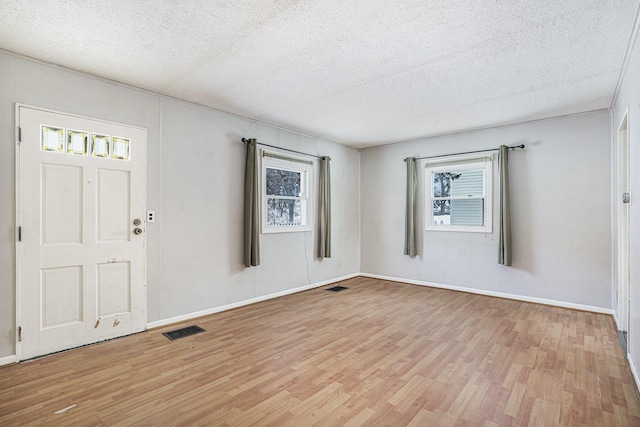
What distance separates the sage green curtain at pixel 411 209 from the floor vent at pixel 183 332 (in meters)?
3.67

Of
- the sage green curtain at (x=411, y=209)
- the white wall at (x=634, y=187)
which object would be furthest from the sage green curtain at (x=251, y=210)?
the white wall at (x=634, y=187)

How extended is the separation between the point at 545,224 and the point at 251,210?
4.06 meters

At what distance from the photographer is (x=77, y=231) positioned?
3062 millimetres

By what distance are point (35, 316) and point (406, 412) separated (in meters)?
3.14

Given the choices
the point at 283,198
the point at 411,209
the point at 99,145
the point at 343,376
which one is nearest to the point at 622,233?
the point at 411,209

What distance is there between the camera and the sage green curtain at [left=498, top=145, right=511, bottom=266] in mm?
4633

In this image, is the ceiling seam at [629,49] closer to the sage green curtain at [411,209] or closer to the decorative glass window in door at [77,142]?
the sage green curtain at [411,209]

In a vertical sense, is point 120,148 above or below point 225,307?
above

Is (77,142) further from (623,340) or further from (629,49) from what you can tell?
(623,340)

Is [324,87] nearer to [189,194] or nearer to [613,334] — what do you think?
[189,194]

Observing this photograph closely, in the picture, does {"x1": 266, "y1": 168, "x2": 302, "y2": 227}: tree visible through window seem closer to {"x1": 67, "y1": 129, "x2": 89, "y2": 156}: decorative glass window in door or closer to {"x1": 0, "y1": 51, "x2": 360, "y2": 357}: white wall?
{"x1": 0, "y1": 51, "x2": 360, "y2": 357}: white wall

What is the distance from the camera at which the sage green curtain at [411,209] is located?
5.64 m

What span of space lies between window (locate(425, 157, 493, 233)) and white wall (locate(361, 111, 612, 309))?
0.13 meters

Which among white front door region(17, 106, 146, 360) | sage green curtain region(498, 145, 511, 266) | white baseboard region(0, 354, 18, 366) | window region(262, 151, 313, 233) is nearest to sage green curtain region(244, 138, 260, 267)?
window region(262, 151, 313, 233)
